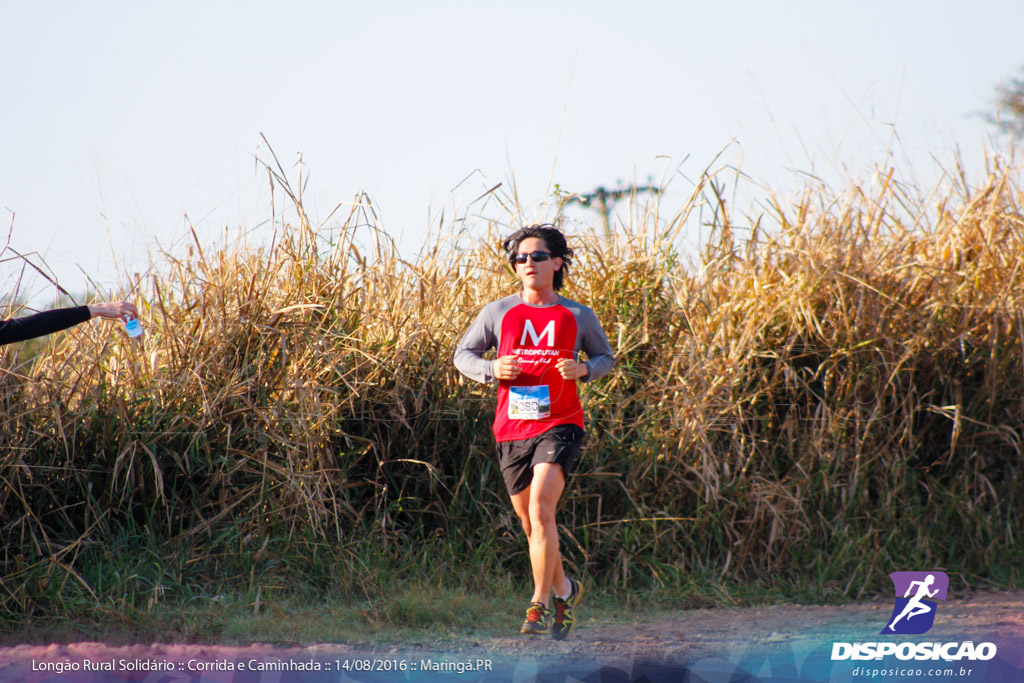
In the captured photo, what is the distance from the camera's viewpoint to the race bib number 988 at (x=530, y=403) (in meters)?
4.20

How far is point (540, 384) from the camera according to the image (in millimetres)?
4254

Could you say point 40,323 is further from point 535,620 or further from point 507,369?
point 535,620

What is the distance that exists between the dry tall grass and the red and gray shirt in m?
1.26

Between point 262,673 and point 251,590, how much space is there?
3.42ft

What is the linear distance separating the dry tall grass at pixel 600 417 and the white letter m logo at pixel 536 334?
141 cm

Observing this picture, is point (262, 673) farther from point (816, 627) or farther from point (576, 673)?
point (816, 627)

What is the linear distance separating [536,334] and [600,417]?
1.57 meters

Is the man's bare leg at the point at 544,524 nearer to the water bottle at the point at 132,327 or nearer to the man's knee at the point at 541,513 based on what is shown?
the man's knee at the point at 541,513

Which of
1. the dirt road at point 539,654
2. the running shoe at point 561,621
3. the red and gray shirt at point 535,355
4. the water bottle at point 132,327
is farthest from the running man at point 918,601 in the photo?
the water bottle at point 132,327

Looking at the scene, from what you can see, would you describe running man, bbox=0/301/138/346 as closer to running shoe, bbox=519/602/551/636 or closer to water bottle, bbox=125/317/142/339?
water bottle, bbox=125/317/142/339

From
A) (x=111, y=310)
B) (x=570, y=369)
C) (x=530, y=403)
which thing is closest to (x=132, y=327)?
(x=111, y=310)

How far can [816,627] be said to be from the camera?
4.65 meters

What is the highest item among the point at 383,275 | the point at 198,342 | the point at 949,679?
the point at 383,275

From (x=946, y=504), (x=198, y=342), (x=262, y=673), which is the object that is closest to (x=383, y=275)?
(x=198, y=342)
